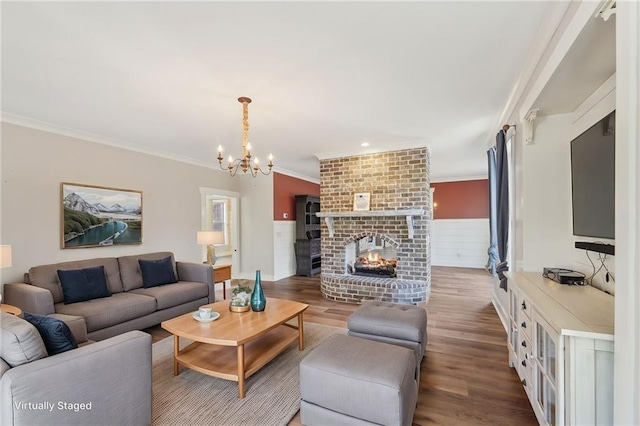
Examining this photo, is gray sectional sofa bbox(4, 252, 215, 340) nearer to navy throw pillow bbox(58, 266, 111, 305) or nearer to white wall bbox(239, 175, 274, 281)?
navy throw pillow bbox(58, 266, 111, 305)

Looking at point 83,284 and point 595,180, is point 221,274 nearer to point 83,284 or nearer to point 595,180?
point 83,284

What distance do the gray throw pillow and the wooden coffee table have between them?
898 mm

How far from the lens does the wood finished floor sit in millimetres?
1923

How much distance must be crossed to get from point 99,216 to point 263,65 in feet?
11.0

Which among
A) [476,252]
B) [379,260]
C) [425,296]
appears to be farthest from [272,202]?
[476,252]

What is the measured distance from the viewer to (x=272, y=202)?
6.28 m

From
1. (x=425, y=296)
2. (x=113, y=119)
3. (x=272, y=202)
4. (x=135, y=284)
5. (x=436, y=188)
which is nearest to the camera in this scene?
(x=113, y=119)

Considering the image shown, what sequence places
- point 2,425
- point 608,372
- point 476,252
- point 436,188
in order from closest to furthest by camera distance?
point 608,372 → point 2,425 → point 476,252 → point 436,188

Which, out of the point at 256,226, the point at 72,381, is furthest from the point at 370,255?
the point at 72,381

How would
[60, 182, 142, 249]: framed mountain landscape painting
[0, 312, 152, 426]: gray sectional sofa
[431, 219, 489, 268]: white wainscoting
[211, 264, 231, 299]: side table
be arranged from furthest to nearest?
[431, 219, 489, 268]: white wainscoting
[211, 264, 231, 299]: side table
[60, 182, 142, 249]: framed mountain landscape painting
[0, 312, 152, 426]: gray sectional sofa

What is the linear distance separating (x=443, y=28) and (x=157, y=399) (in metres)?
3.22

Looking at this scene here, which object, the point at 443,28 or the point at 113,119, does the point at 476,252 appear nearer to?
the point at 443,28

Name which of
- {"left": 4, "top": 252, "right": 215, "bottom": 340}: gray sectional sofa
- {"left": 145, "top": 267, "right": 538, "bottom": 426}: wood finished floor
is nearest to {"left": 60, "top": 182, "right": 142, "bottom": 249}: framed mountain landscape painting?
{"left": 4, "top": 252, "right": 215, "bottom": 340}: gray sectional sofa

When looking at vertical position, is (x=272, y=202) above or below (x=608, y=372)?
above
